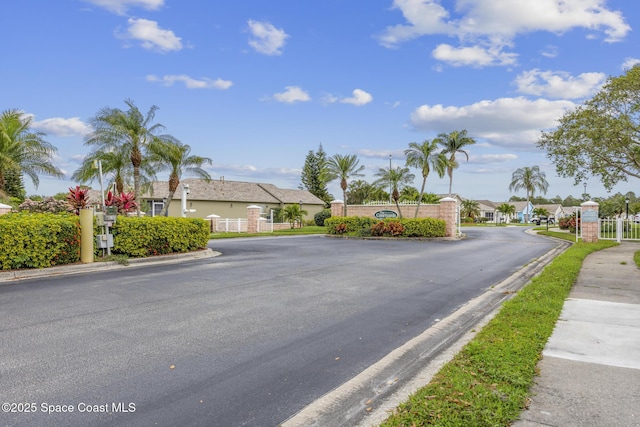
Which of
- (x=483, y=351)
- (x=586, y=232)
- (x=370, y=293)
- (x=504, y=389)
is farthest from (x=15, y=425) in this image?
(x=586, y=232)

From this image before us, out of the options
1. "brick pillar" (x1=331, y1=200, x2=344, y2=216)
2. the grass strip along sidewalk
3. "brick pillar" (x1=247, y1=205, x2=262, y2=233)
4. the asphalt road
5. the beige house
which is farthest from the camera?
the beige house

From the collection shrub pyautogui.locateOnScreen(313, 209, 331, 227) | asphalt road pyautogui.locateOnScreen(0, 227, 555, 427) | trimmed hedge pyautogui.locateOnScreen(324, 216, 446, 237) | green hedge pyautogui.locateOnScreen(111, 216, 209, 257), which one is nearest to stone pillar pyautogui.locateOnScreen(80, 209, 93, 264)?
green hedge pyautogui.locateOnScreen(111, 216, 209, 257)

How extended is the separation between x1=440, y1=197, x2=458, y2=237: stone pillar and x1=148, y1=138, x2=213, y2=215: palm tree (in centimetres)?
1482

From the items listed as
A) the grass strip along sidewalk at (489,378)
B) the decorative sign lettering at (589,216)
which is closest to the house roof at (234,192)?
the decorative sign lettering at (589,216)

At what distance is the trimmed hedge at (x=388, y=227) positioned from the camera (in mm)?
26047

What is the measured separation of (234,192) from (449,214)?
84.8 ft

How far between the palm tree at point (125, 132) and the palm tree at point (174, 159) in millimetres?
737

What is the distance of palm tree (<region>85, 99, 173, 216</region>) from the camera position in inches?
841

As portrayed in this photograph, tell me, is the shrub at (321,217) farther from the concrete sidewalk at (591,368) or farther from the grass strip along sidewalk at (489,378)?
the grass strip along sidewalk at (489,378)

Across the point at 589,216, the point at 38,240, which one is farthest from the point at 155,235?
the point at 589,216

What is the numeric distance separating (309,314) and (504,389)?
3.46 m

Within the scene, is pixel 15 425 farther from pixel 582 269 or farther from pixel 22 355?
pixel 582 269

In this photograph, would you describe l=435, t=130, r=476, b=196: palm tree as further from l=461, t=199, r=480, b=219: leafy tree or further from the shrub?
l=461, t=199, r=480, b=219: leafy tree

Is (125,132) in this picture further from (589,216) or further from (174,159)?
(589,216)
